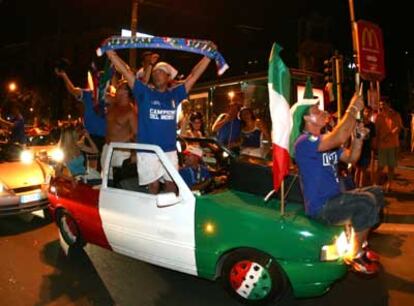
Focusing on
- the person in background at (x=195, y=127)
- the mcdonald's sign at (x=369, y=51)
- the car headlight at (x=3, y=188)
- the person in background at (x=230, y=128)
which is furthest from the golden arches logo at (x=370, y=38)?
the car headlight at (x=3, y=188)

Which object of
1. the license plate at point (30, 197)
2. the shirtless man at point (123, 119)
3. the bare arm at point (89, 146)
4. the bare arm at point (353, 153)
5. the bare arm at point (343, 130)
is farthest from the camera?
the license plate at point (30, 197)

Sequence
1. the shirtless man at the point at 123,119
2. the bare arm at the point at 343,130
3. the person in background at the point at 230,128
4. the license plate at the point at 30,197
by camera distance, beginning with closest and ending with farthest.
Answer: the bare arm at the point at 343,130 < the shirtless man at the point at 123,119 < the license plate at the point at 30,197 < the person in background at the point at 230,128

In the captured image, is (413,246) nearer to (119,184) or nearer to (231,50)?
(119,184)

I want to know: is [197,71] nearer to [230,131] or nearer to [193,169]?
[193,169]

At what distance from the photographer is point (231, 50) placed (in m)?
32.6

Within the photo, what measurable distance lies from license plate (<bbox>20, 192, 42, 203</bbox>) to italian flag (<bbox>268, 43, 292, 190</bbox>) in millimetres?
4330

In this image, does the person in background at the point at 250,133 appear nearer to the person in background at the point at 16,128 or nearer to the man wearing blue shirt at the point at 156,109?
the man wearing blue shirt at the point at 156,109

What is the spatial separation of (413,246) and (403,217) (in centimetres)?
168

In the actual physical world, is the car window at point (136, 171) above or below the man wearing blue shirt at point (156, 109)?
below

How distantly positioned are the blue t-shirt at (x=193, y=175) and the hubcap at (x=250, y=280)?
149 cm

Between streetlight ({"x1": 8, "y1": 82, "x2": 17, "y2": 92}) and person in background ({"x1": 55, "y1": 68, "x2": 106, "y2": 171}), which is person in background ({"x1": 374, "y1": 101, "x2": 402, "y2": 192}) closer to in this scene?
person in background ({"x1": 55, "y1": 68, "x2": 106, "y2": 171})

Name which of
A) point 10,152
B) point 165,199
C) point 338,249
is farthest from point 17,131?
point 338,249

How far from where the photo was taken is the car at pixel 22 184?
280 inches

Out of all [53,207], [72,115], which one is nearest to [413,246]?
[53,207]
